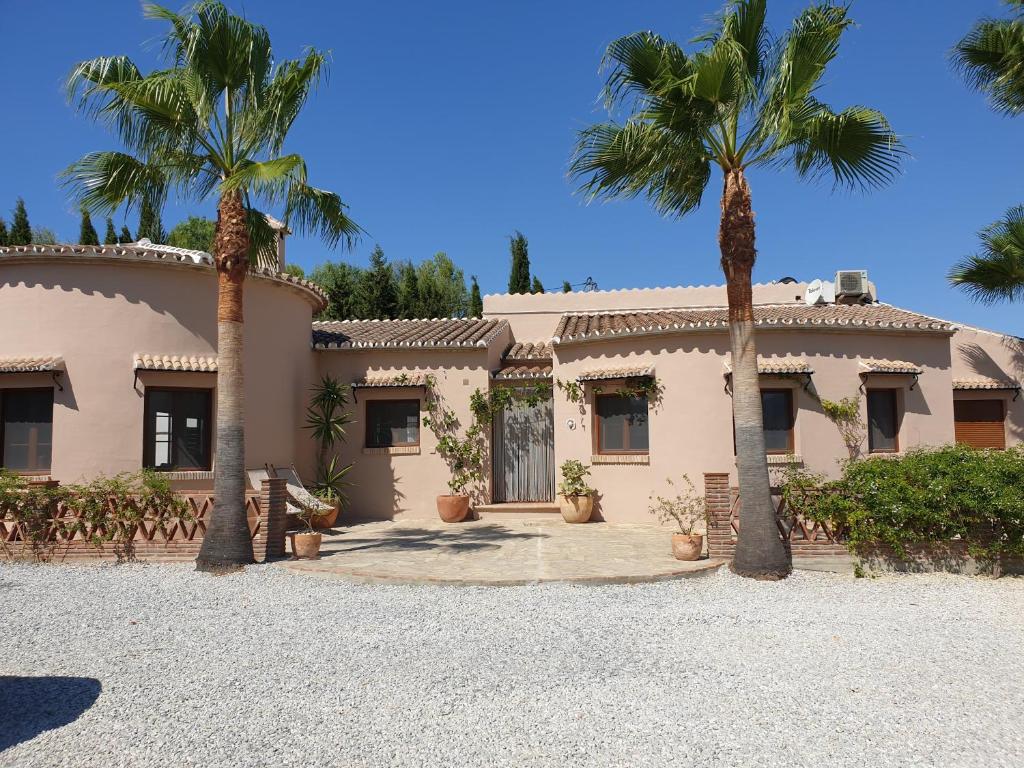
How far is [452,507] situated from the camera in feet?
47.1

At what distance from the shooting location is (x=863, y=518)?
30.1 ft

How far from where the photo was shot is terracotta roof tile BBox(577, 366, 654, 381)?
13.8 meters

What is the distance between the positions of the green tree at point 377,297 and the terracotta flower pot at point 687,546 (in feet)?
68.7

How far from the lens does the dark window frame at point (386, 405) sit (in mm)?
15281

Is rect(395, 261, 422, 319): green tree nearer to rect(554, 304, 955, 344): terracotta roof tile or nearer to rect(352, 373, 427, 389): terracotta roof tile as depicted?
rect(554, 304, 955, 344): terracotta roof tile

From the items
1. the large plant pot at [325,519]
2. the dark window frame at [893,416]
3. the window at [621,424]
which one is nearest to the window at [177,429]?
the large plant pot at [325,519]

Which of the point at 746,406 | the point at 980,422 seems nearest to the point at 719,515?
the point at 746,406

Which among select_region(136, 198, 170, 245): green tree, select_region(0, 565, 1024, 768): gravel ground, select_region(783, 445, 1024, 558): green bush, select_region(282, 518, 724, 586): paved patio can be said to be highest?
select_region(136, 198, 170, 245): green tree

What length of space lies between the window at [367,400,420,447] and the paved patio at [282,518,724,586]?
80.6 inches

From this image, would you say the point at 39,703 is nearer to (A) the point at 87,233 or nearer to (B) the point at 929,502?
(B) the point at 929,502

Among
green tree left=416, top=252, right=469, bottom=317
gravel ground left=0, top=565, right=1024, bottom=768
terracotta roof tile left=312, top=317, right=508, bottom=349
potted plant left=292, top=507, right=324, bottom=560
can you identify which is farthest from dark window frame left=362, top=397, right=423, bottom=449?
green tree left=416, top=252, right=469, bottom=317

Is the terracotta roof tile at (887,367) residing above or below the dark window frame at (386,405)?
above

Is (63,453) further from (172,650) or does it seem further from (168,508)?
(172,650)

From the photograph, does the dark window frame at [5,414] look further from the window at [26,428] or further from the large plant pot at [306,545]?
the large plant pot at [306,545]
